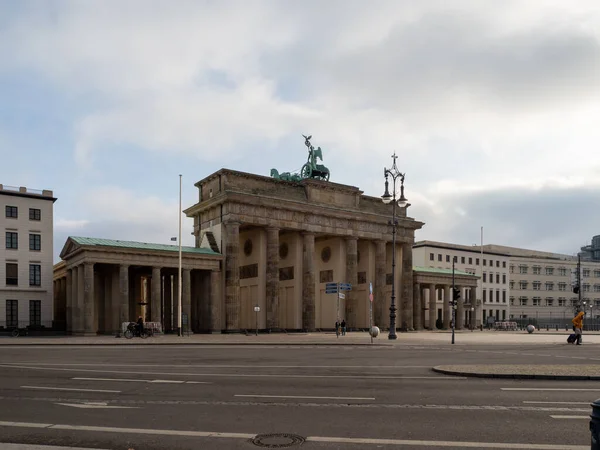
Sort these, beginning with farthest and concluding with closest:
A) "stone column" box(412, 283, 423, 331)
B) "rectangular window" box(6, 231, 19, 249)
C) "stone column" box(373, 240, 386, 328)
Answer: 1. "stone column" box(412, 283, 423, 331)
2. "stone column" box(373, 240, 386, 328)
3. "rectangular window" box(6, 231, 19, 249)

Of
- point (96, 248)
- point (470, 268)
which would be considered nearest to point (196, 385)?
point (96, 248)

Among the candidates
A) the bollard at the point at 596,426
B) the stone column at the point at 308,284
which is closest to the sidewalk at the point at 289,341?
the stone column at the point at 308,284

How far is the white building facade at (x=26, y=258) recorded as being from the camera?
61438 mm

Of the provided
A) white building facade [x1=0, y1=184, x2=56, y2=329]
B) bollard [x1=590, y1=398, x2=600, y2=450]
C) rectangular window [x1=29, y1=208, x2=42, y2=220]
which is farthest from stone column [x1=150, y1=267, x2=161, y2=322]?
bollard [x1=590, y1=398, x2=600, y2=450]

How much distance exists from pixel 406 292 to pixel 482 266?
164 ft

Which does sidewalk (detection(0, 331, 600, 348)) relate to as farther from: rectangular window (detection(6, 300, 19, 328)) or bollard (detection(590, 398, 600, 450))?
bollard (detection(590, 398, 600, 450))

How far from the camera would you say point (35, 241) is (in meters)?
63.8

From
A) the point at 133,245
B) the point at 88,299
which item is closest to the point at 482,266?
the point at 133,245

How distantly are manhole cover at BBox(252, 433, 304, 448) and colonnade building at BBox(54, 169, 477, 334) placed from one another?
47.0 m

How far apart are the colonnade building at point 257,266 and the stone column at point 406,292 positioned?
133 millimetres

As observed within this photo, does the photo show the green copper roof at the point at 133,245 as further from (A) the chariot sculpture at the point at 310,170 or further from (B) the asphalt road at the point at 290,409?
(B) the asphalt road at the point at 290,409

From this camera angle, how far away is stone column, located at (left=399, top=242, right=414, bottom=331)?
74312mm

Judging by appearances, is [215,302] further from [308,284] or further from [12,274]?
[12,274]

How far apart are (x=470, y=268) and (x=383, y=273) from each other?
52332 millimetres
